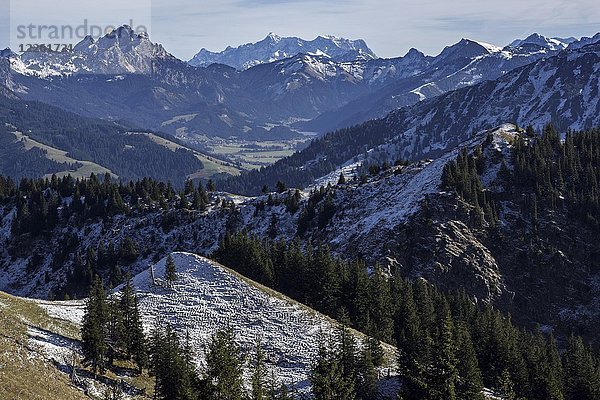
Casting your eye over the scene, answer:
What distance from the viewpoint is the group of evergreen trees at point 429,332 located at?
61.1 meters

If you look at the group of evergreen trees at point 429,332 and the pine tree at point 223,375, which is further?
the group of evergreen trees at point 429,332

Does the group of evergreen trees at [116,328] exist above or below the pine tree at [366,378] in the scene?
above

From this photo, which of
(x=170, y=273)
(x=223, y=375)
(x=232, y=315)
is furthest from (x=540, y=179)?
(x=223, y=375)

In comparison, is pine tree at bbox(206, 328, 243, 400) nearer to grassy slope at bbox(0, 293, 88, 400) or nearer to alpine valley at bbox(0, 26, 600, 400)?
alpine valley at bbox(0, 26, 600, 400)

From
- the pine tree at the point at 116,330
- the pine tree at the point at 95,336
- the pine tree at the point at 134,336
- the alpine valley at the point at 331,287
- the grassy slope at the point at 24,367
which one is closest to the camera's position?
the grassy slope at the point at 24,367

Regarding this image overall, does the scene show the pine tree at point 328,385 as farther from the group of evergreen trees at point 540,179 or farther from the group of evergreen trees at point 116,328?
the group of evergreen trees at point 540,179

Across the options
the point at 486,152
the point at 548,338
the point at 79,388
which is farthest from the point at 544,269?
the point at 79,388

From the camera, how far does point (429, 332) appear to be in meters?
71.5

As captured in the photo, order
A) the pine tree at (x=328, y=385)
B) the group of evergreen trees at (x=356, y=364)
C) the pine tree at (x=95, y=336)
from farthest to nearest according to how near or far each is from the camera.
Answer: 1. the group of evergreen trees at (x=356, y=364)
2. the pine tree at (x=95, y=336)
3. the pine tree at (x=328, y=385)

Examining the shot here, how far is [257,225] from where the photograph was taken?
17125 cm

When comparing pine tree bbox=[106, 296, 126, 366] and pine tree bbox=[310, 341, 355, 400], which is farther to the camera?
pine tree bbox=[106, 296, 126, 366]

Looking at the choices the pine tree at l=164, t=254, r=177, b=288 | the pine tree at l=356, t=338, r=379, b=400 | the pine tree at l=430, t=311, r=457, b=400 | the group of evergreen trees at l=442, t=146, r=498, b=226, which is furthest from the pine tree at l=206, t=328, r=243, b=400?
the group of evergreen trees at l=442, t=146, r=498, b=226

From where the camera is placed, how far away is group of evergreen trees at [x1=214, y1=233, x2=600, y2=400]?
200ft

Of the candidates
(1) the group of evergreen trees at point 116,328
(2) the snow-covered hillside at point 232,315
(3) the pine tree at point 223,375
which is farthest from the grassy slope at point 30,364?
(3) the pine tree at point 223,375
